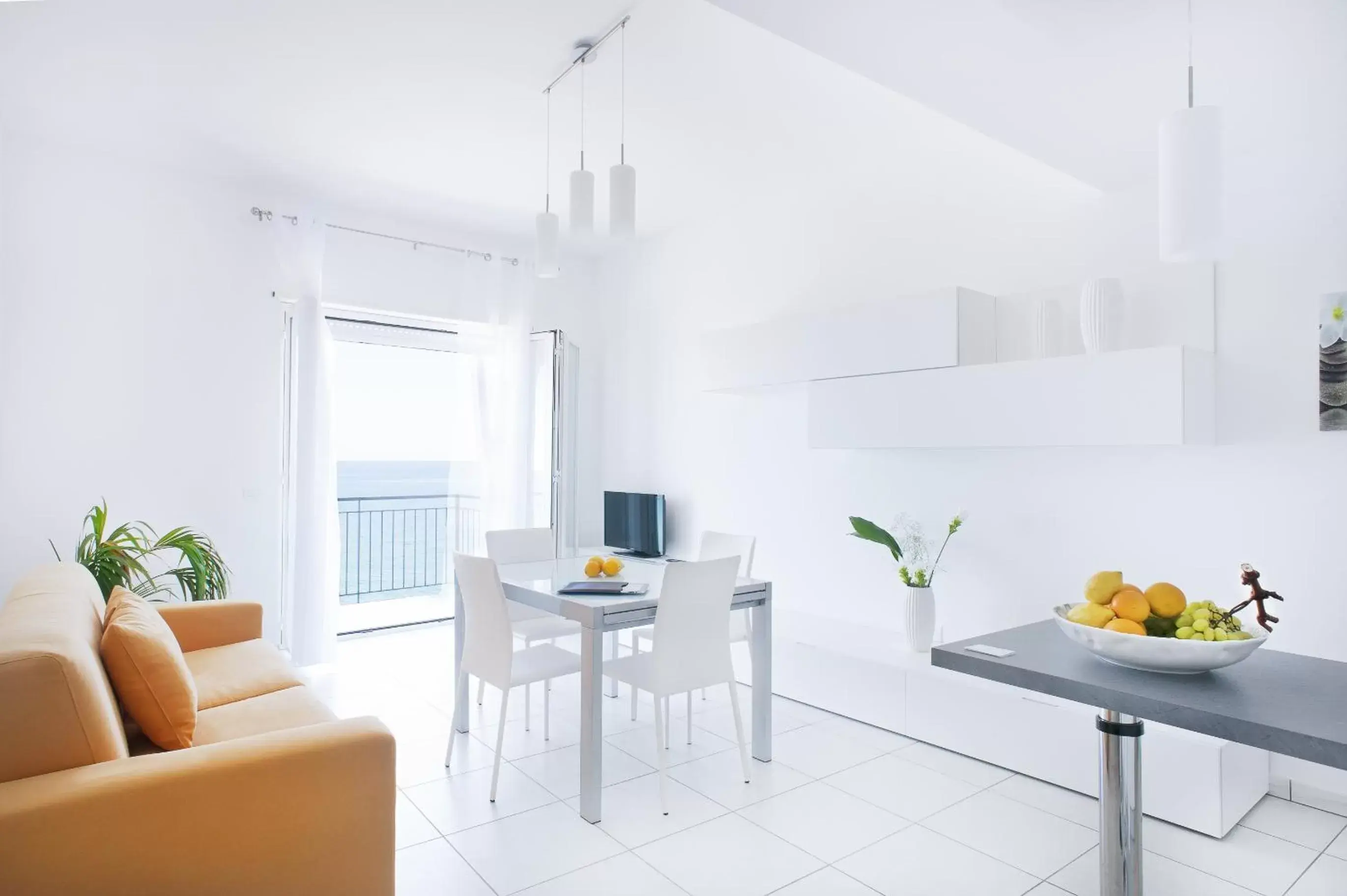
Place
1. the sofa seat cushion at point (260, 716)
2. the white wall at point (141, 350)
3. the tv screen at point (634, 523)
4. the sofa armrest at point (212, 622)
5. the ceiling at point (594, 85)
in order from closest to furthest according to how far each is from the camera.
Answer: the ceiling at point (594, 85) → the sofa seat cushion at point (260, 716) → the sofa armrest at point (212, 622) → the white wall at point (141, 350) → the tv screen at point (634, 523)

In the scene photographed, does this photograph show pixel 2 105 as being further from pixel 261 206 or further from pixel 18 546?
pixel 18 546

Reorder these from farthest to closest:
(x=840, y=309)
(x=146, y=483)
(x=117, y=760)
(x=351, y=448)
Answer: (x=351, y=448), (x=146, y=483), (x=840, y=309), (x=117, y=760)

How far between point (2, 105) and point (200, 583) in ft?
7.92

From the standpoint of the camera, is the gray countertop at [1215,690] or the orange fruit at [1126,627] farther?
the orange fruit at [1126,627]

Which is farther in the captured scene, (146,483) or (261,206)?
(261,206)

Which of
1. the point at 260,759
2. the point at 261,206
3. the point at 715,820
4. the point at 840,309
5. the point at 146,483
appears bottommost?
the point at 715,820

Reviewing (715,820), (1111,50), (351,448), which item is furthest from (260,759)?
(351,448)

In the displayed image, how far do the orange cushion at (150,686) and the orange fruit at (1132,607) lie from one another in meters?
→ 2.28

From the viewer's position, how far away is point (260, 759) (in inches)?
65.7

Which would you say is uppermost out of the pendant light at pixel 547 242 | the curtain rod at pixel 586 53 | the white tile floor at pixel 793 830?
the curtain rod at pixel 586 53

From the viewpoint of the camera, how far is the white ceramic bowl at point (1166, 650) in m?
1.45

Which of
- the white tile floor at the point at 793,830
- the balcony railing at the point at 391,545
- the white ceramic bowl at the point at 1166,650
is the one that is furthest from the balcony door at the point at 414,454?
the white ceramic bowl at the point at 1166,650

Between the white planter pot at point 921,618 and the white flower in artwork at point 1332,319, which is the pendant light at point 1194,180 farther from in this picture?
the white planter pot at point 921,618

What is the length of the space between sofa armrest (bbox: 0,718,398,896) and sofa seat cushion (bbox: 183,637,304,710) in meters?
0.98
